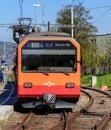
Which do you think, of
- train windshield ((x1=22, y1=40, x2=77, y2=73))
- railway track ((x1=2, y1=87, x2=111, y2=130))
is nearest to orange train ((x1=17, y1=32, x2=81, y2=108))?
train windshield ((x1=22, y1=40, x2=77, y2=73))

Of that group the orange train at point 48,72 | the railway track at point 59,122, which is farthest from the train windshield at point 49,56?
the railway track at point 59,122

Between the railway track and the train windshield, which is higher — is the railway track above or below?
below

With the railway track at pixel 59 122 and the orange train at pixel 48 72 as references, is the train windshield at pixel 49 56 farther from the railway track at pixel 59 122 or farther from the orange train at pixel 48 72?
the railway track at pixel 59 122

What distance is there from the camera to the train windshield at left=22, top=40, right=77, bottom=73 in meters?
17.1

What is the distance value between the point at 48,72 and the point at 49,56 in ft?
1.98

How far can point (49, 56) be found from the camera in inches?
680

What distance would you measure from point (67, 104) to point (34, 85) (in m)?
1.44

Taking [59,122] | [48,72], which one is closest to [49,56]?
[48,72]

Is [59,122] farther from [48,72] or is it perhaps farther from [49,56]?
[49,56]

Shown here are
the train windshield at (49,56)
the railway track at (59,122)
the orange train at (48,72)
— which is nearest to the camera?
the railway track at (59,122)

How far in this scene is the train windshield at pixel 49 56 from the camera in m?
17.1

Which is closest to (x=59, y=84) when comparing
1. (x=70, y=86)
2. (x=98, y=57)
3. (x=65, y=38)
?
(x=70, y=86)

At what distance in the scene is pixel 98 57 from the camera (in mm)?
70812

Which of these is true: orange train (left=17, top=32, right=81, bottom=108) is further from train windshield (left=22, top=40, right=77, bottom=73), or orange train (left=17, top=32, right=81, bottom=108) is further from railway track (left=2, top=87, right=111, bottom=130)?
railway track (left=2, top=87, right=111, bottom=130)
